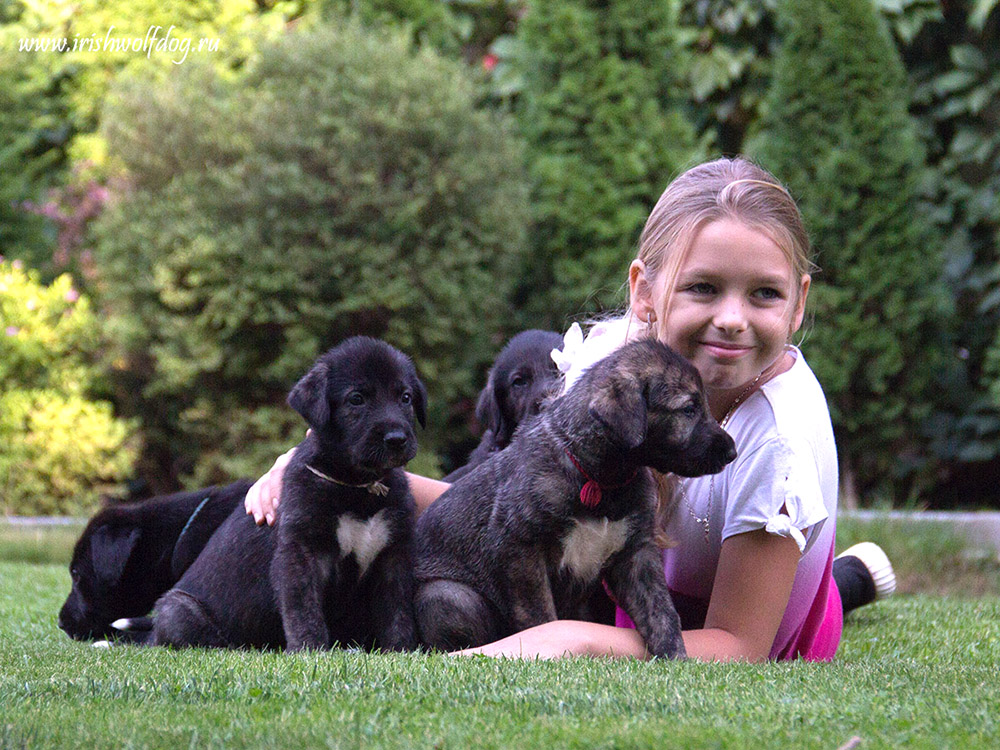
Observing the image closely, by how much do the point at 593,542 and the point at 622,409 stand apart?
417mm

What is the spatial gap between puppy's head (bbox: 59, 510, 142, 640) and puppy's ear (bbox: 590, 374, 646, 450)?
2147mm

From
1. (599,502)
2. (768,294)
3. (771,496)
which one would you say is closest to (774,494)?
(771,496)

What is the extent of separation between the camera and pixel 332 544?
12.8 feet

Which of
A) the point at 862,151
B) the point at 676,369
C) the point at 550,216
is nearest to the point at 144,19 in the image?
the point at 550,216

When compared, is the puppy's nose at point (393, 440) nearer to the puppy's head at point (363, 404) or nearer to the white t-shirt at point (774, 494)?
the puppy's head at point (363, 404)

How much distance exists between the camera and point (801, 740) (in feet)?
7.31

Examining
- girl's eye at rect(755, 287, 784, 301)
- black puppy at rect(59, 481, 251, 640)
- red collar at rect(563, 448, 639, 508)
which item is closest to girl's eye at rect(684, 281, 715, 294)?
girl's eye at rect(755, 287, 784, 301)

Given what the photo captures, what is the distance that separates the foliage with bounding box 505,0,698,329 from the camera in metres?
8.77

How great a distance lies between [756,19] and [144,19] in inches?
207

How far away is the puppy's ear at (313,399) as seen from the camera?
13.1 ft

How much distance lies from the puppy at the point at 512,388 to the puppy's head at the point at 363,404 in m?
0.89

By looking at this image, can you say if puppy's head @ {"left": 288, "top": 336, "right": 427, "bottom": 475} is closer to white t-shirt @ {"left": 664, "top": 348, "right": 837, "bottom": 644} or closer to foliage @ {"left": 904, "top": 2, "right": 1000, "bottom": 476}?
white t-shirt @ {"left": 664, "top": 348, "right": 837, "bottom": 644}
